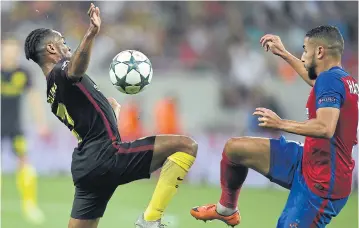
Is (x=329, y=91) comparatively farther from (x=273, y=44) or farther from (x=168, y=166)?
(x=168, y=166)

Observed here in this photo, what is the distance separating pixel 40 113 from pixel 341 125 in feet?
26.0

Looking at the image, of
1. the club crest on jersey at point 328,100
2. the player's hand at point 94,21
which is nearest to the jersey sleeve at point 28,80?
the player's hand at point 94,21

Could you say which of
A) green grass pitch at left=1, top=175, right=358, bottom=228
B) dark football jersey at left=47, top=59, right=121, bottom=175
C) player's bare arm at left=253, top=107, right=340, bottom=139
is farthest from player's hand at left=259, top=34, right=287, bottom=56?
green grass pitch at left=1, top=175, right=358, bottom=228

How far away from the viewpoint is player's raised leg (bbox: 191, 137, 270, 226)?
7250 millimetres

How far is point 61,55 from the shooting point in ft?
24.6

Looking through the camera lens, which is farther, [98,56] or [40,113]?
[98,56]

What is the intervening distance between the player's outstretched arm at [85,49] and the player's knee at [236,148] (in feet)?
4.66

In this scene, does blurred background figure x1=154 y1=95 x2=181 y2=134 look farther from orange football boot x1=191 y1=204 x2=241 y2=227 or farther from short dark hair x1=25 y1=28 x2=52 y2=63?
short dark hair x1=25 y1=28 x2=52 y2=63

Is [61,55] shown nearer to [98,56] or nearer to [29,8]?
[98,56]

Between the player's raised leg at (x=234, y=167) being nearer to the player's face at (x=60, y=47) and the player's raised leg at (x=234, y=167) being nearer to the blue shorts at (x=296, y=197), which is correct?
the blue shorts at (x=296, y=197)

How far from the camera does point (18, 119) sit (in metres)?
13.6

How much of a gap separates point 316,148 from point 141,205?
6634mm

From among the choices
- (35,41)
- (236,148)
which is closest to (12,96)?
(35,41)

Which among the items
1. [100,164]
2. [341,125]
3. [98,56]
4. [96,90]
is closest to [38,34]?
[96,90]
